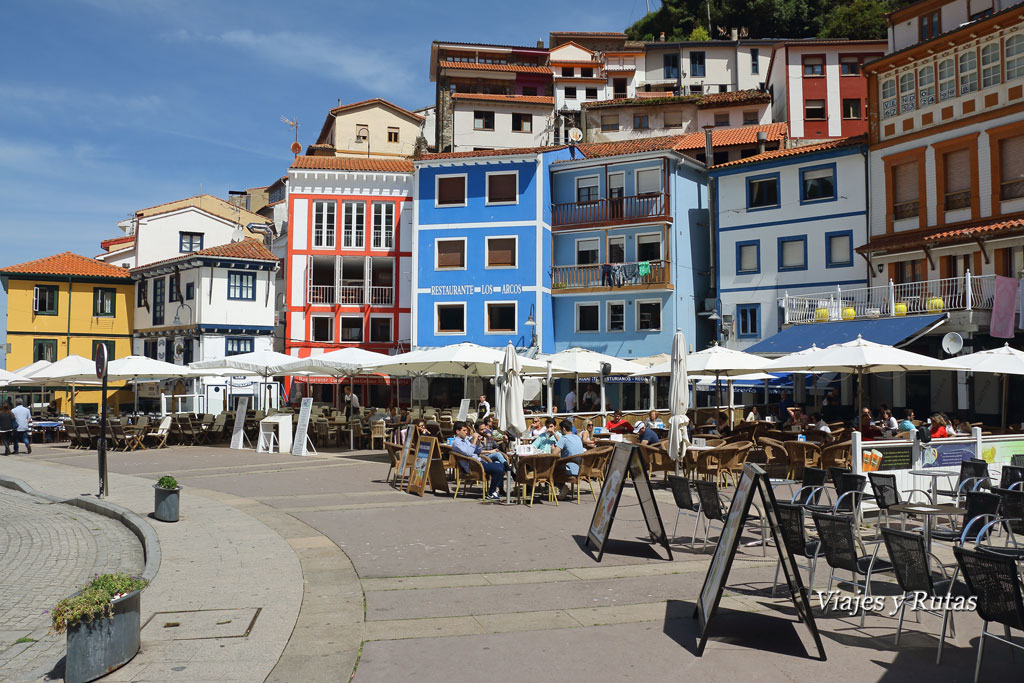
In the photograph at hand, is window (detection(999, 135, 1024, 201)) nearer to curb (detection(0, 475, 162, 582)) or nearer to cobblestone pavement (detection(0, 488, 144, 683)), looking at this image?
curb (detection(0, 475, 162, 582))

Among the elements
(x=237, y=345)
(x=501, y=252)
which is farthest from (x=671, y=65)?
Result: (x=237, y=345)

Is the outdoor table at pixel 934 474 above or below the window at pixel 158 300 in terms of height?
below

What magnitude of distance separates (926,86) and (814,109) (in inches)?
865

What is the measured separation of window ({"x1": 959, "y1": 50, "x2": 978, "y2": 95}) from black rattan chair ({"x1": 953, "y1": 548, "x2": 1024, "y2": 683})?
89.8 ft

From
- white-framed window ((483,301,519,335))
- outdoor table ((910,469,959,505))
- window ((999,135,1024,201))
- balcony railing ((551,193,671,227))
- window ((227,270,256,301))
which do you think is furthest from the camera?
window ((227,270,256,301))

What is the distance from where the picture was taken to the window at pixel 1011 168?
26.7m

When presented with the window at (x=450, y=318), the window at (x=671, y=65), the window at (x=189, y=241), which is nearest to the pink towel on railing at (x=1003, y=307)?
the window at (x=450, y=318)

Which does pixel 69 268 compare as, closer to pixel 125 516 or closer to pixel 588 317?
pixel 588 317

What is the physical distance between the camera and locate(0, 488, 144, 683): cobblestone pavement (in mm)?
6672

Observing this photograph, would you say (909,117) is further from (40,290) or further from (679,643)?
(40,290)

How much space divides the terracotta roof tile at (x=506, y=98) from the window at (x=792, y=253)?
24899 millimetres

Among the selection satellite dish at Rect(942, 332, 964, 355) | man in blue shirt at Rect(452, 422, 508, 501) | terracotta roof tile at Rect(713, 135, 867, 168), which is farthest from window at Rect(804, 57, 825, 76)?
man in blue shirt at Rect(452, 422, 508, 501)

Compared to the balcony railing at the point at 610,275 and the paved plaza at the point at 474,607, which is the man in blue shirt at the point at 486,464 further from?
the balcony railing at the point at 610,275

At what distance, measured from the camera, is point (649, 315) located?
121 ft
